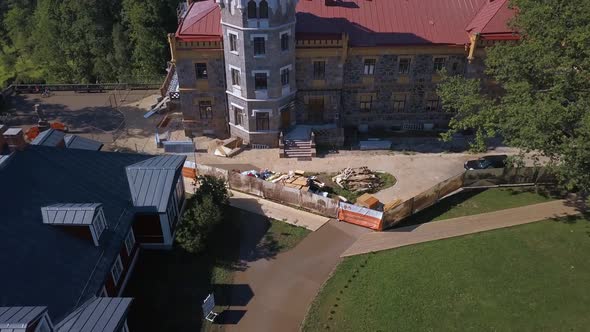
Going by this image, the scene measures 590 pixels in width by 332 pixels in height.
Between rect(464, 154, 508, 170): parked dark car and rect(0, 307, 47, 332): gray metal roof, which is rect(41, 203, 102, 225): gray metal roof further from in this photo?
rect(464, 154, 508, 170): parked dark car

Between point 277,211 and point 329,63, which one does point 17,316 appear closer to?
point 277,211

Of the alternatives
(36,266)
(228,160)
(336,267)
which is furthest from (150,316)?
(228,160)

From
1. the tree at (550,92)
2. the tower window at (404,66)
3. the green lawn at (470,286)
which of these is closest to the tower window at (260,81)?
the tower window at (404,66)

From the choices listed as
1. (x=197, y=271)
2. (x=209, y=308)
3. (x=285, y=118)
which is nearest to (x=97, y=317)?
(x=209, y=308)

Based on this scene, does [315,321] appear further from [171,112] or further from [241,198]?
[171,112]

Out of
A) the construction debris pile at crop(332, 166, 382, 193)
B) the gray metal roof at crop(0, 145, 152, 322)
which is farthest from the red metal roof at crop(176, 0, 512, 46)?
the gray metal roof at crop(0, 145, 152, 322)
